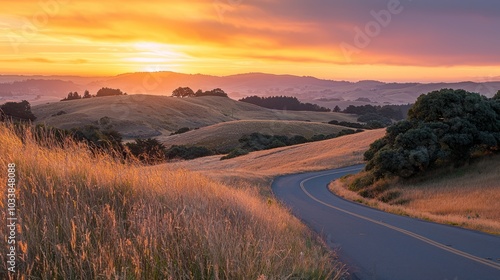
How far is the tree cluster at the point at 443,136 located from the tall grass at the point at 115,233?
3209cm

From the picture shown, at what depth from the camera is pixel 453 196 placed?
30.7 metres

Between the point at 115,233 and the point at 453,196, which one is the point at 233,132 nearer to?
the point at 453,196

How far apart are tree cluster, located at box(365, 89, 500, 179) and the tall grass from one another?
3209 cm

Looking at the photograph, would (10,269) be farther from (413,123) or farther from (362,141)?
(362,141)

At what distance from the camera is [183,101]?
A: 162 metres

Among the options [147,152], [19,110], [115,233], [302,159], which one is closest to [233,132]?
[19,110]

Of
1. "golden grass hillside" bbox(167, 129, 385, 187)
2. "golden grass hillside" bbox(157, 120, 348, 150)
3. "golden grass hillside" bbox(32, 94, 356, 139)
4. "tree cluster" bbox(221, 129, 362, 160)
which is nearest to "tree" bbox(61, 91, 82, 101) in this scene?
"golden grass hillside" bbox(32, 94, 356, 139)

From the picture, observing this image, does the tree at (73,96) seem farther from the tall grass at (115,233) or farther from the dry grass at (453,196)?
the tall grass at (115,233)

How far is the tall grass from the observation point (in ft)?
19.3

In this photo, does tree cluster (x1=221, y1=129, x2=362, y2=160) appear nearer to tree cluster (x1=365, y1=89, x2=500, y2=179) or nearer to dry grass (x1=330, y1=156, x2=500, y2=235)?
dry grass (x1=330, y1=156, x2=500, y2=235)

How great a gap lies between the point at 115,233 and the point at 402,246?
999cm

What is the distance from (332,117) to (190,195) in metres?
158

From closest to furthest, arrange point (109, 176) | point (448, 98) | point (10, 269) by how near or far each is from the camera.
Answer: point (10, 269), point (109, 176), point (448, 98)

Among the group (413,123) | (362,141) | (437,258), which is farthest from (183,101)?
(437,258)
